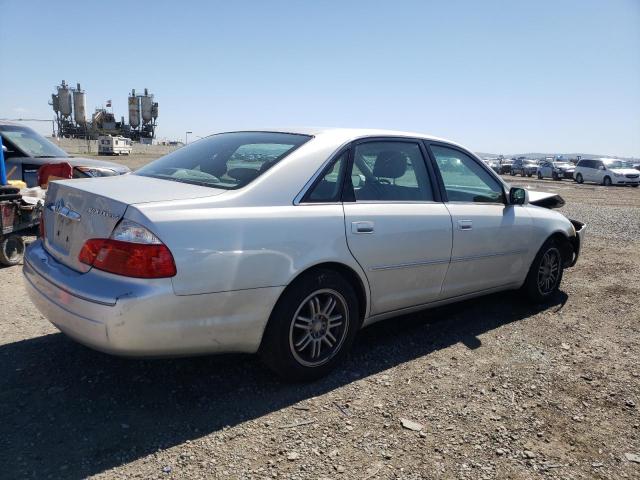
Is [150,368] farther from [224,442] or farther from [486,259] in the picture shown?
[486,259]

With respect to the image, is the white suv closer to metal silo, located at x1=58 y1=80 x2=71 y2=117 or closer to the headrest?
the headrest

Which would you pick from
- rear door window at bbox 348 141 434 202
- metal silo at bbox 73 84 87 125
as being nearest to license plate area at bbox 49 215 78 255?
rear door window at bbox 348 141 434 202

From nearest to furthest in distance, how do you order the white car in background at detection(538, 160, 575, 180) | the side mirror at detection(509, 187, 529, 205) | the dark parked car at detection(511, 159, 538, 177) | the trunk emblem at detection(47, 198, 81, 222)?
1. the trunk emblem at detection(47, 198, 81, 222)
2. the side mirror at detection(509, 187, 529, 205)
3. the white car in background at detection(538, 160, 575, 180)
4. the dark parked car at detection(511, 159, 538, 177)

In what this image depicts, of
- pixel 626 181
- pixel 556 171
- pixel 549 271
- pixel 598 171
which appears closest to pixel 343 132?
pixel 549 271

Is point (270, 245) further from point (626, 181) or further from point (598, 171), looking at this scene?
point (598, 171)

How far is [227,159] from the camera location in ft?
11.2

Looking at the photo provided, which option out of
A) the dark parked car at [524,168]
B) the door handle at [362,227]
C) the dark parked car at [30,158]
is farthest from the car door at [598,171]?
the door handle at [362,227]

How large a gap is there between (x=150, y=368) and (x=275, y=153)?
64.3 inches

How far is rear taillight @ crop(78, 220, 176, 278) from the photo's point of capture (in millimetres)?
2488

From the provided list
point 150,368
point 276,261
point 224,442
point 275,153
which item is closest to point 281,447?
point 224,442

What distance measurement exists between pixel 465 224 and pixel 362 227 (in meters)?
1.09

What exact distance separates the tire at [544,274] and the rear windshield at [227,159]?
2726mm

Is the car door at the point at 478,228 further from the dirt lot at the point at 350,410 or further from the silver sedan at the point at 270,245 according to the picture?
the dirt lot at the point at 350,410

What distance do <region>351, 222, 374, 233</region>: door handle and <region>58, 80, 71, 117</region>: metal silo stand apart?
3898 inches
